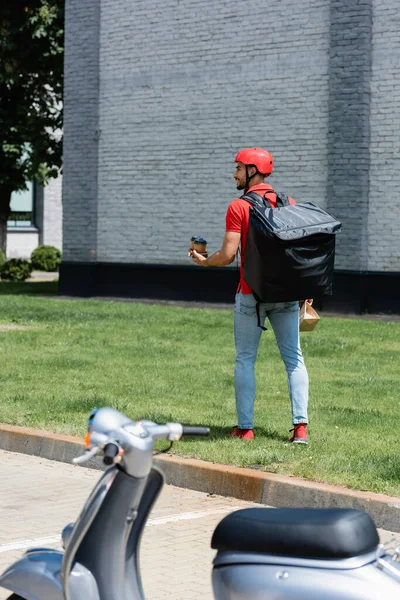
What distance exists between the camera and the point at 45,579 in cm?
339

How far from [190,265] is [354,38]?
17.1 ft

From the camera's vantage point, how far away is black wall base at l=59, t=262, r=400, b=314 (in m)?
18.8

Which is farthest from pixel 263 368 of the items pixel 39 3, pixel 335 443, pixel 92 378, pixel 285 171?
pixel 39 3

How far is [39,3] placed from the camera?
2628cm

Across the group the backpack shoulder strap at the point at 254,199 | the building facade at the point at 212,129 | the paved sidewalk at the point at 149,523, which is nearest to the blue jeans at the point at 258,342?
the backpack shoulder strap at the point at 254,199

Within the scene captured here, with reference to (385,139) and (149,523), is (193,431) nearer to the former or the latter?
(149,523)

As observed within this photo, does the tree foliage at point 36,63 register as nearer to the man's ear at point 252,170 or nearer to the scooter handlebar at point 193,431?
the man's ear at point 252,170

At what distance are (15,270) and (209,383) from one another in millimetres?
22301

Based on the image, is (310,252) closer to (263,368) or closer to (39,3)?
(263,368)

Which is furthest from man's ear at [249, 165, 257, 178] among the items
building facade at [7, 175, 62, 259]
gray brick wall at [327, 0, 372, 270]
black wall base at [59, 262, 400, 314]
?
building facade at [7, 175, 62, 259]

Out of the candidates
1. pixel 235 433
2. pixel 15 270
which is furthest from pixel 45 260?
pixel 235 433

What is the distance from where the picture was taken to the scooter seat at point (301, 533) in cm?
313

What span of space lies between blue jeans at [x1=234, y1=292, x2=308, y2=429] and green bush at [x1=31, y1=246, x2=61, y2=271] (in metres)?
31.7

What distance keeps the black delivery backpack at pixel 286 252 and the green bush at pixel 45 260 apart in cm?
3205
